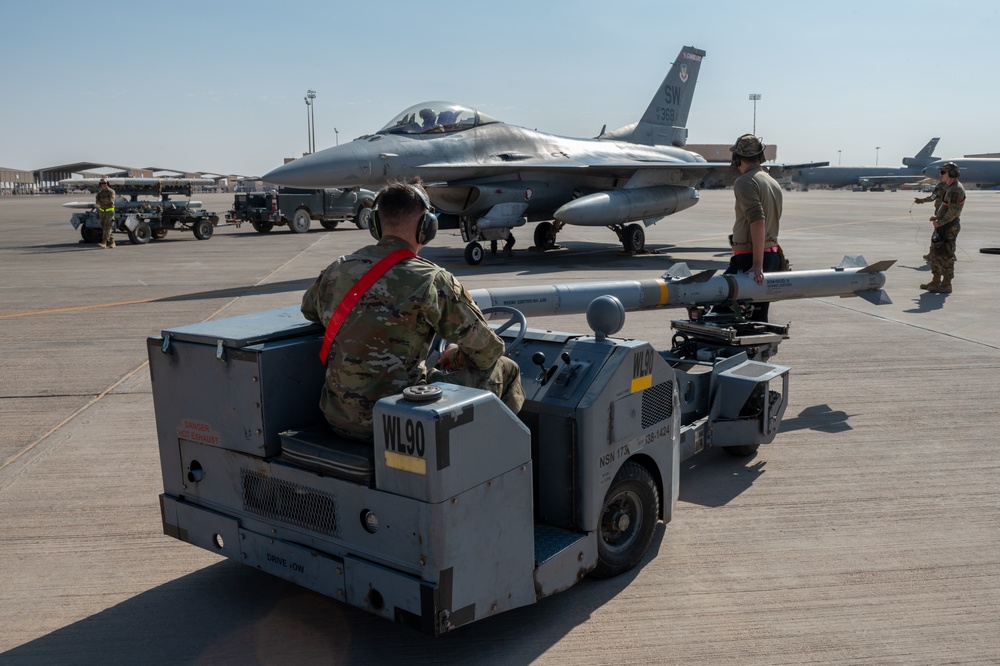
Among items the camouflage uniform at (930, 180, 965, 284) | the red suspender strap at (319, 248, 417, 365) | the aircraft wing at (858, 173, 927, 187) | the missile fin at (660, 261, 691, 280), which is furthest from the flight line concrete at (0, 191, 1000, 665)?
the aircraft wing at (858, 173, 927, 187)

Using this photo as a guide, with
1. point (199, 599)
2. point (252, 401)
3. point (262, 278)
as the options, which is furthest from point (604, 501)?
point (262, 278)

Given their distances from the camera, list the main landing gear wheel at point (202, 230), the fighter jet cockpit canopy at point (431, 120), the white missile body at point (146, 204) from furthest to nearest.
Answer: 1. the main landing gear wheel at point (202, 230)
2. the white missile body at point (146, 204)
3. the fighter jet cockpit canopy at point (431, 120)

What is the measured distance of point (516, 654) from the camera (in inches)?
138

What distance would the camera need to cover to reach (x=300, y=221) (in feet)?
97.5

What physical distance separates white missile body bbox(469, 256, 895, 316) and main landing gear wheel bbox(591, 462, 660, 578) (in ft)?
5.84

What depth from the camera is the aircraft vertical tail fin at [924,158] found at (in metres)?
93.4

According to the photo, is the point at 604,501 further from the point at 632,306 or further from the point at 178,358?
the point at 632,306

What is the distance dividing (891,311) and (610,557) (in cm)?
934

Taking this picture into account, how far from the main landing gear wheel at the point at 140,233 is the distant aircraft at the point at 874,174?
8089 centimetres

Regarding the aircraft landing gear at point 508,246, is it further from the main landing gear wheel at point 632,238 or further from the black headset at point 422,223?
the black headset at point 422,223

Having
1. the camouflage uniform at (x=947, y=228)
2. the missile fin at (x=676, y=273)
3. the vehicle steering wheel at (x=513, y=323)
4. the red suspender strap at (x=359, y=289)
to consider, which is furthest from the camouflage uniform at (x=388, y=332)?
the camouflage uniform at (x=947, y=228)

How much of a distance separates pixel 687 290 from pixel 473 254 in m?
11.2

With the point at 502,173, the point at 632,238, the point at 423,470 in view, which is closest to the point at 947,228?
the point at 632,238

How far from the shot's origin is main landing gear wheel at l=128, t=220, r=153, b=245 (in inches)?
974
